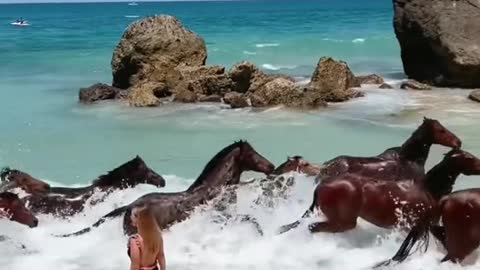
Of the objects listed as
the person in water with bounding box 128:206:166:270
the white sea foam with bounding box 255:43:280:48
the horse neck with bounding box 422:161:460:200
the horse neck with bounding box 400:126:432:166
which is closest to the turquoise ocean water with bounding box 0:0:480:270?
the horse neck with bounding box 422:161:460:200

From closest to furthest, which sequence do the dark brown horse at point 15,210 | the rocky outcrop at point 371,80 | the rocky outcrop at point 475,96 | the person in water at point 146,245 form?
the person in water at point 146,245 → the dark brown horse at point 15,210 → the rocky outcrop at point 475,96 → the rocky outcrop at point 371,80

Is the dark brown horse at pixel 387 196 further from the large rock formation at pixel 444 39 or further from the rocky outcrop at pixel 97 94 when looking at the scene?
the rocky outcrop at pixel 97 94

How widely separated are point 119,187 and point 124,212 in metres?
0.86

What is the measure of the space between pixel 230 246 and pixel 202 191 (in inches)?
24.1

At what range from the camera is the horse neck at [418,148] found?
7.14 metres

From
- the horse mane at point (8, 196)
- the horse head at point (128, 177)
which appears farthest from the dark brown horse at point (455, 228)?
the horse mane at point (8, 196)

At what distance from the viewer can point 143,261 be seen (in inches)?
198

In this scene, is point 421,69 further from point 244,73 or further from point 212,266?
point 212,266

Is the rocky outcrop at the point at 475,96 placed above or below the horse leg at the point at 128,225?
below

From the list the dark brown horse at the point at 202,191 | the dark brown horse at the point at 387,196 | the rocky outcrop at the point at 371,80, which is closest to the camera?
the dark brown horse at the point at 387,196

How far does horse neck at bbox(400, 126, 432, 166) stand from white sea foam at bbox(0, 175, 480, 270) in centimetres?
79

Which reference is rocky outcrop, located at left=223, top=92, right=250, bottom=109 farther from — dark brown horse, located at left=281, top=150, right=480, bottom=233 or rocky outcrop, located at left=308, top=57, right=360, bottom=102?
dark brown horse, located at left=281, top=150, right=480, bottom=233

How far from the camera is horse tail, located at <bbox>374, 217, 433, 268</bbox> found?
20.6ft

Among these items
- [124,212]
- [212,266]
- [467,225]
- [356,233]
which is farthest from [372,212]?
[124,212]
